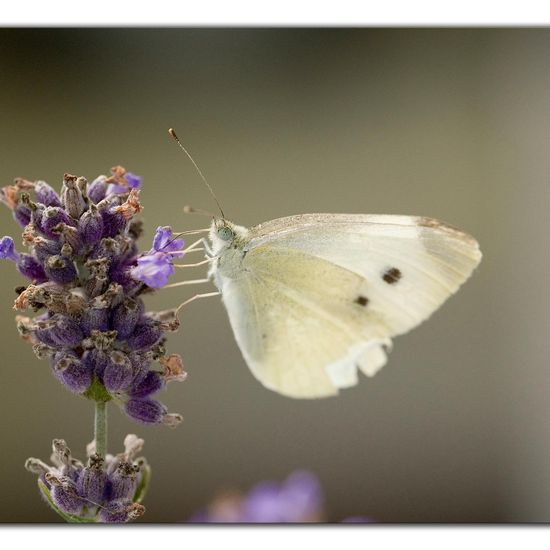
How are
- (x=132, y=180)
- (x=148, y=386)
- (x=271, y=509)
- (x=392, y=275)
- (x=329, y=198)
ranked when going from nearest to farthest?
1. (x=148, y=386)
2. (x=132, y=180)
3. (x=392, y=275)
4. (x=271, y=509)
5. (x=329, y=198)

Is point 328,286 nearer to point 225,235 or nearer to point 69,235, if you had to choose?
point 225,235

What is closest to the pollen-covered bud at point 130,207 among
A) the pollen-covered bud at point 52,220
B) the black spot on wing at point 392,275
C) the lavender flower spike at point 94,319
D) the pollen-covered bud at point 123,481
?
the lavender flower spike at point 94,319

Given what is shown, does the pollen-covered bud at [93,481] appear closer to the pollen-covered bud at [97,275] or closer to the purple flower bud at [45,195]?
the pollen-covered bud at [97,275]

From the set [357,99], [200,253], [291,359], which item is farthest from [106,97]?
[291,359]

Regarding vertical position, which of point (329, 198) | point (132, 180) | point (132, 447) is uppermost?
point (329, 198)

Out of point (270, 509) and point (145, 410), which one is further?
point (270, 509)

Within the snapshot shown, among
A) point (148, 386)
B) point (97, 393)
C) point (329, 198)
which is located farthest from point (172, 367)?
point (329, 198)

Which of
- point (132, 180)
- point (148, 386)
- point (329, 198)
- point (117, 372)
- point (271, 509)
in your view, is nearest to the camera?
point (117, 372)
